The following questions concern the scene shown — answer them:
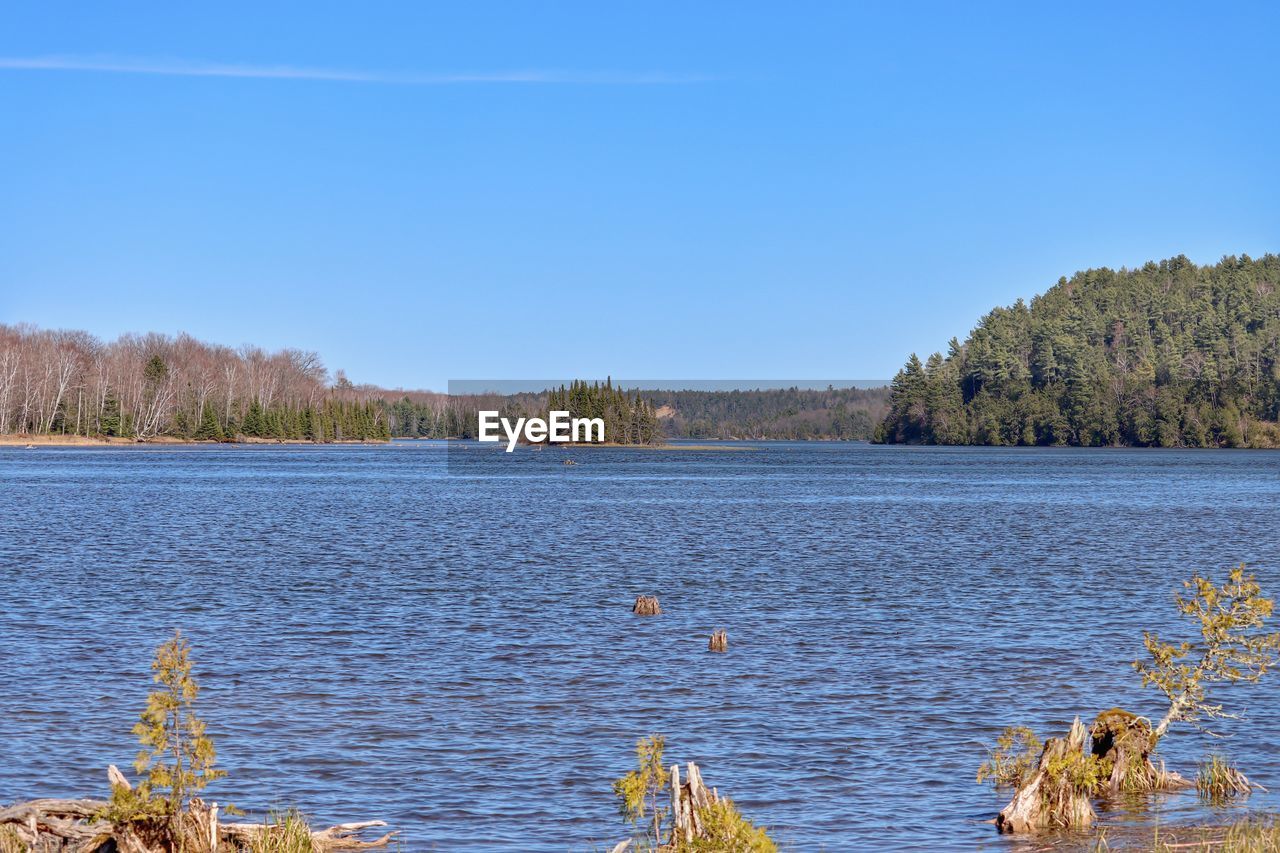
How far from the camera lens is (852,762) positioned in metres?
16.0

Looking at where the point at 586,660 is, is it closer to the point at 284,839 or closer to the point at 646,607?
the point at 646,607

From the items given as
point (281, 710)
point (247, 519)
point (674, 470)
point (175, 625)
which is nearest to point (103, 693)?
point (281, 710)

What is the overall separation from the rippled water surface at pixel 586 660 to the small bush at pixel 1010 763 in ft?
1.02

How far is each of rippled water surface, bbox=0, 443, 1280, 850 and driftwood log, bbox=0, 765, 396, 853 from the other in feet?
7.15

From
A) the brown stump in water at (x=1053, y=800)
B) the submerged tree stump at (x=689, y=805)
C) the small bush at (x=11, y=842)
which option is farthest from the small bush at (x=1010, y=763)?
the small bush at (x=11, y=842)

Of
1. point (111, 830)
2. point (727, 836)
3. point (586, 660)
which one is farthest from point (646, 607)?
point (727, 836)

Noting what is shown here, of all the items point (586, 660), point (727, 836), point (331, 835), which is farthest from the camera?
point (586, 660)

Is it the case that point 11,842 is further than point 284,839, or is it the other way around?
point 284,839

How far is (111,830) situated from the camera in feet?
36.0

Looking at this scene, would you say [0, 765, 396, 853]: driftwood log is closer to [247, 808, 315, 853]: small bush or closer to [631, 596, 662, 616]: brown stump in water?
[247, 808, 315, 853]: small bush

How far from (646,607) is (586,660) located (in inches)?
250

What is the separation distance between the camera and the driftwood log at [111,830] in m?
10.9

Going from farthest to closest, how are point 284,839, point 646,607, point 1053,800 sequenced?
point 646,607
point 1053,800
point 284,839

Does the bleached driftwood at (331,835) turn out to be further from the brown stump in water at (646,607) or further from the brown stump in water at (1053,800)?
the brown stump in water at (646,607)
